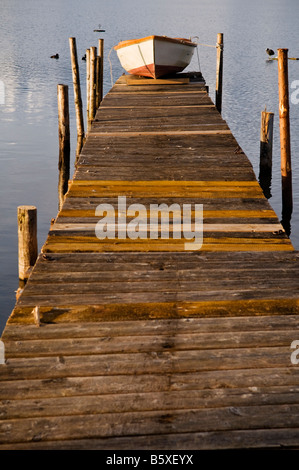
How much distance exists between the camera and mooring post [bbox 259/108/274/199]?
37.3 ft

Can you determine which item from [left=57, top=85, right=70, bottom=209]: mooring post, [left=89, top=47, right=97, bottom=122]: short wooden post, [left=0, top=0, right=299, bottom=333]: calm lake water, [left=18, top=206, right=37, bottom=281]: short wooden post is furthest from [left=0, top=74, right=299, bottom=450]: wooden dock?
[left=89, top=47, right=97, bottom=122]: short wooden post

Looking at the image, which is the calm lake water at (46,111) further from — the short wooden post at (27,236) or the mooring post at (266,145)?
the short wooden post at (27,236)

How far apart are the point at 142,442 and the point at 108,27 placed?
3045 inches

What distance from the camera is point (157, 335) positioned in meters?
4.46

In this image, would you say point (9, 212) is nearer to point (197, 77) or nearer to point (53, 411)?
point (197, 77)

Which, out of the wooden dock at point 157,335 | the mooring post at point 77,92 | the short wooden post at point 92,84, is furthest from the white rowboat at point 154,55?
the wooden dock at point 157,335

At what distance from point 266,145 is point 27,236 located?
7.08 meters

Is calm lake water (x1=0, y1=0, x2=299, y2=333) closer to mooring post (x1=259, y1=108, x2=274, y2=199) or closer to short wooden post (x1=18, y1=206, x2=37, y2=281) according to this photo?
mooring post (x1=259, y1=108, x2=274, y2=199)

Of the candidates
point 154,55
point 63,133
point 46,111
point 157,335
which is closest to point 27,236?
point 157,335

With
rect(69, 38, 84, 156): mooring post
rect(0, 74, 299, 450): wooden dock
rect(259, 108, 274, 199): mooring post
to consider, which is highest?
rect(69, 38, 84, 156): mooring post

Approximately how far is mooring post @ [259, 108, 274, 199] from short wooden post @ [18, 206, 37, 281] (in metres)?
6.46

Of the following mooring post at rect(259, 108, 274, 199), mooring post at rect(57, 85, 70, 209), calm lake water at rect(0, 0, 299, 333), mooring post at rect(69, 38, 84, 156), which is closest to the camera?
mooring post at rect(259, 108, 274, 199)

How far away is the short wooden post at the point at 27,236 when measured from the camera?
6.54m

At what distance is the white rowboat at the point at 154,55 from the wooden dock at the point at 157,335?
32.5ft
